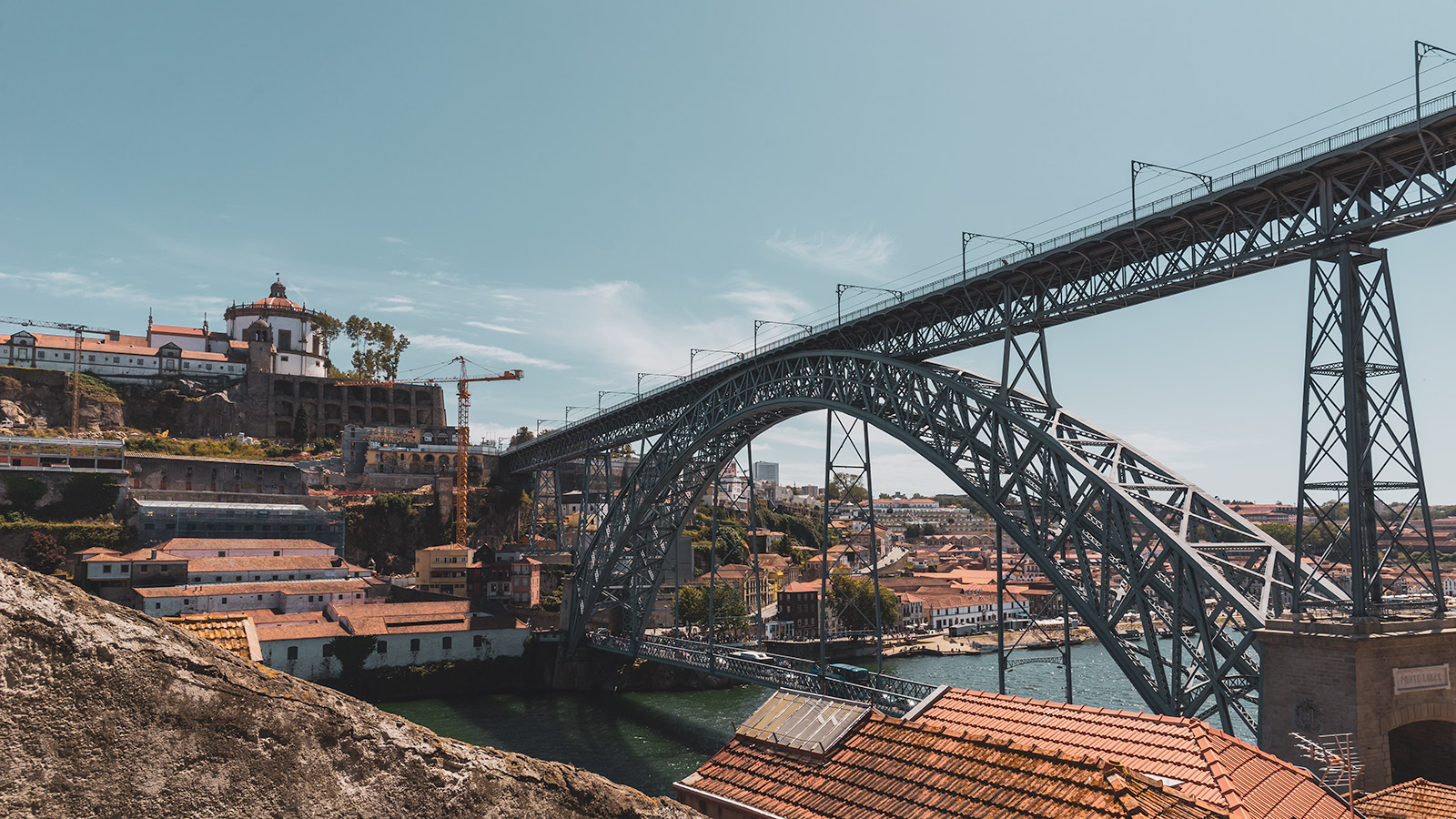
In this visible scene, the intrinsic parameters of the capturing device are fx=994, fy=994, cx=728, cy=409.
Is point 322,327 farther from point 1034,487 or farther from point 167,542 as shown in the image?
point 1034,487

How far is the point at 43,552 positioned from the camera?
1998 inches

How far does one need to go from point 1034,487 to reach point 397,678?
32.4 meters

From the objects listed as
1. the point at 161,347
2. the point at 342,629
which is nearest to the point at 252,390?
the point at 161,347

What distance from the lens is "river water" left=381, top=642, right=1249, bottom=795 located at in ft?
108

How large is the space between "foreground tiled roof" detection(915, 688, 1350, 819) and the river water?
17472 mm

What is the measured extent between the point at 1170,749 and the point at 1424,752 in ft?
27.6

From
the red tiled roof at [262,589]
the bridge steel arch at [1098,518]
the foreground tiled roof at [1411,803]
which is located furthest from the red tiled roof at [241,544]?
the foreground tiled roof at [1411,803]

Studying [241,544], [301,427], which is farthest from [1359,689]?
[301,427]

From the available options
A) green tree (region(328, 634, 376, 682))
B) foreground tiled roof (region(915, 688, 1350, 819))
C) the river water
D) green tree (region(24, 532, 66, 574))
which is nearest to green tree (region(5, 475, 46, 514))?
green tree (region(24, 532, 66, 574))

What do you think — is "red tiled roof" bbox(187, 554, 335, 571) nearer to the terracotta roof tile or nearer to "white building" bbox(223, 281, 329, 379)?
"white building" bbox(223, 281, 329, 379)

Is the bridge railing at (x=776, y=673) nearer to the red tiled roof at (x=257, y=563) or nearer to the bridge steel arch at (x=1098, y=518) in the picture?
the bridge steel arch at (x=1098, y=518)

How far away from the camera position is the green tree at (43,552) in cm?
5053

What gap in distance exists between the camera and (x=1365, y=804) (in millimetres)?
11734

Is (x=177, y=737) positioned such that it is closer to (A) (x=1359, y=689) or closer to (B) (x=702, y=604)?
(A) (x=1359, y=689)
